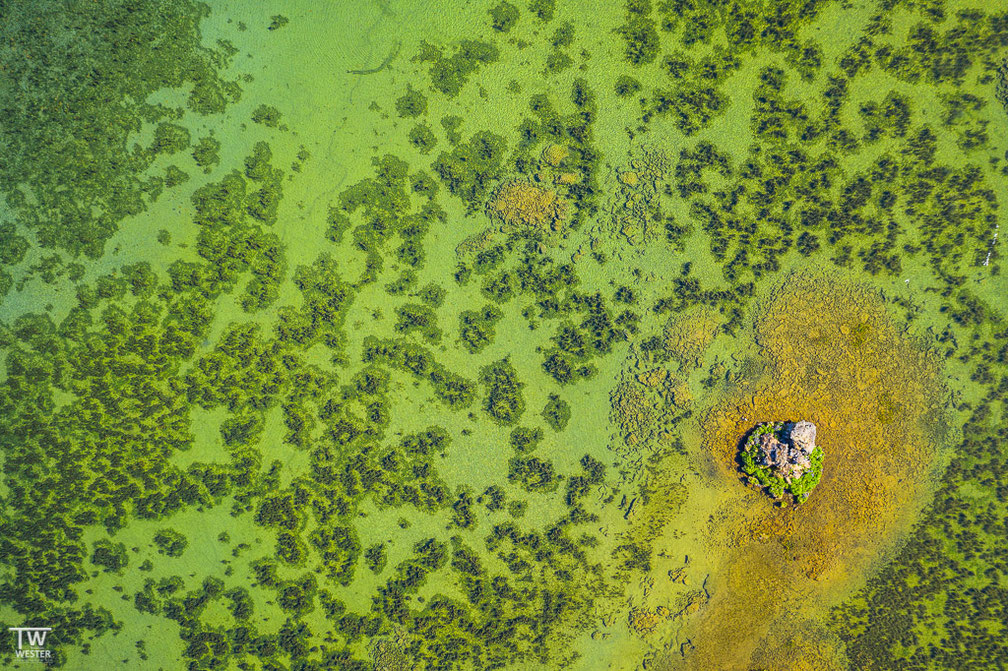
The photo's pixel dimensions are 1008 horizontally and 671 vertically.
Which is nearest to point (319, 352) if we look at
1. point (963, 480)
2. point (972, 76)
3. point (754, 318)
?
point (754, 318)

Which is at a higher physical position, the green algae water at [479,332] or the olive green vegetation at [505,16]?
the olive green vegetation at [505,16]

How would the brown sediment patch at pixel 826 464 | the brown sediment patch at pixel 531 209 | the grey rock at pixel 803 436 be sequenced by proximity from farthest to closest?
1. the brown sediment patch at pixel 531 209
2. the brown sediment patch at pixel 826 464
3. the grey rock at pixel 803 436

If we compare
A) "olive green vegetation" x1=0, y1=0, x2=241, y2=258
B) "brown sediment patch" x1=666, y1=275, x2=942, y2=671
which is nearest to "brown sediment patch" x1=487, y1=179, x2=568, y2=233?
"brown sediment patch" x1=666, y1=275, x2=942, y2=671

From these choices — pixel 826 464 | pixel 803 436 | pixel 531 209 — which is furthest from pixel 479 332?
pixel 826 464

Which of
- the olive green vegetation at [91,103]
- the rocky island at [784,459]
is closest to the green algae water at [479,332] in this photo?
the olive green vegetation at [91,103]

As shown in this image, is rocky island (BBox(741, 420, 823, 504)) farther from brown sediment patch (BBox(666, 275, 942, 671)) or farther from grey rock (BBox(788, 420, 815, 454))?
brown sediment patch (BBox(666, 275, 942, 671))

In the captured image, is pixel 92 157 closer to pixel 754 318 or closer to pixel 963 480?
pixel 754 318

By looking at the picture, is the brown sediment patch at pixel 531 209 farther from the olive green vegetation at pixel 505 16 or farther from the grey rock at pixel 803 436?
the grey rock at pixel 803 436
